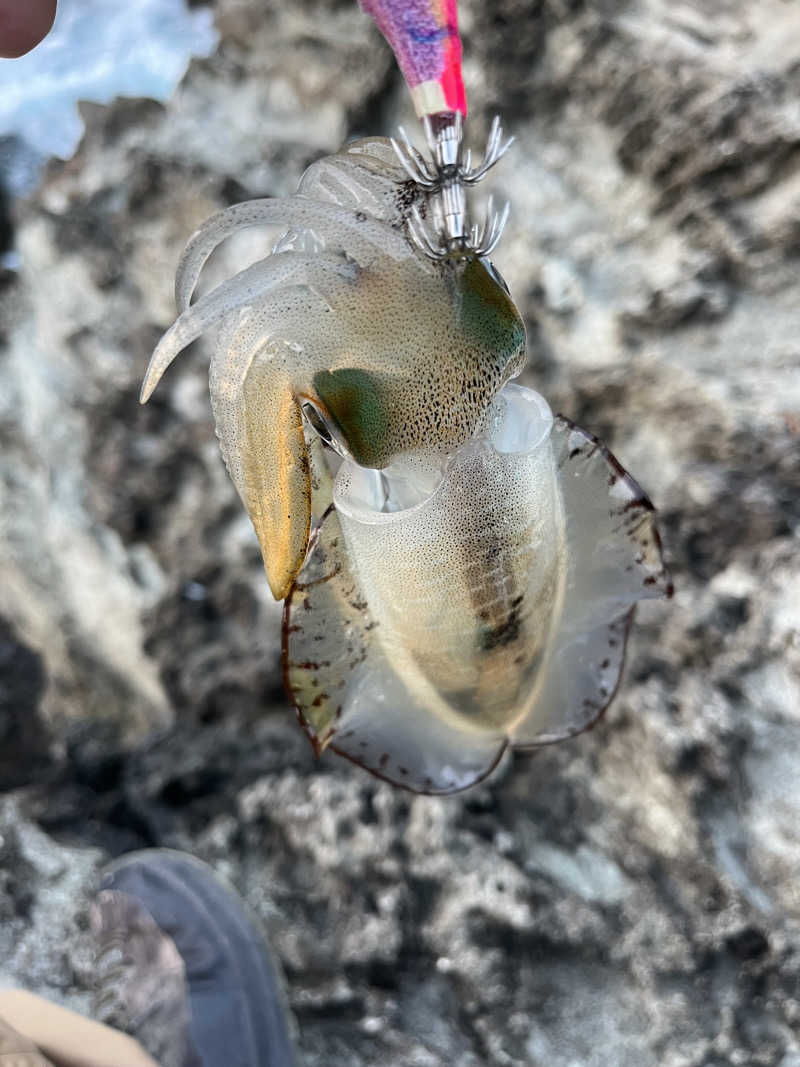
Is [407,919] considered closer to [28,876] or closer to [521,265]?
[28,876]

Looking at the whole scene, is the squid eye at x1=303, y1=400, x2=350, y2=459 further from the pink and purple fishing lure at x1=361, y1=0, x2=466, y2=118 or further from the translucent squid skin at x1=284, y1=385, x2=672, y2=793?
the pink and purple fishing lure at x1=361, y1=0, x2=466, y2=118

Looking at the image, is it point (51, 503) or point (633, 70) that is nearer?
point (633, 70)

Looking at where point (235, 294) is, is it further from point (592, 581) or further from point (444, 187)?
point (592, 581)

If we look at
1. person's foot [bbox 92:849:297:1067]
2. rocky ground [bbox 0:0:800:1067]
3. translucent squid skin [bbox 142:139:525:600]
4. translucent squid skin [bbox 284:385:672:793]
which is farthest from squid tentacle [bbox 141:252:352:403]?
person's foot [bbox 92:849:297:1067]

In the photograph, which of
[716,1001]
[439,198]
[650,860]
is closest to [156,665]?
[650,860]

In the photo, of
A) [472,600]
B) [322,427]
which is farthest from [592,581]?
[322,427]

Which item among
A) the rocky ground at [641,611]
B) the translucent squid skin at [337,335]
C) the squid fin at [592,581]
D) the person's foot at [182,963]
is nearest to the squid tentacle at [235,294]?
the translucent squid skin at [337,335]

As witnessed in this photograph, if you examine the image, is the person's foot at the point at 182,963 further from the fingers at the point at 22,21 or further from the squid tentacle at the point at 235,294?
the fingers at the point at 22,21
